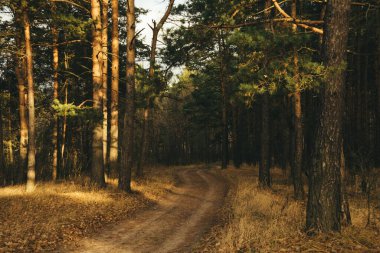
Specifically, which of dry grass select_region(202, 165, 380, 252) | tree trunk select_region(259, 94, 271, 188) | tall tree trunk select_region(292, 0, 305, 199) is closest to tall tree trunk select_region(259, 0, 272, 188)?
tree trunk select_region(259, 94, 271, 188)

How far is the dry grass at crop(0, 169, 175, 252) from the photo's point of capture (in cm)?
762

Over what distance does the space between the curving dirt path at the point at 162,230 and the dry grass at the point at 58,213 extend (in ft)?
1.87

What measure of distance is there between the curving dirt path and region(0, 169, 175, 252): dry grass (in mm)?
569

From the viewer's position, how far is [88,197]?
11797 mm

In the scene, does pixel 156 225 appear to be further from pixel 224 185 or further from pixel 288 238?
pixel 224 185

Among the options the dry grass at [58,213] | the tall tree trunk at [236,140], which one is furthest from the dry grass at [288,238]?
the tall tree trunk at [236,140]

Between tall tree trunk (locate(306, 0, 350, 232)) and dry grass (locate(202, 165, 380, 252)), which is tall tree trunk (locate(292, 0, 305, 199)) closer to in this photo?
dry grass (locate(202, 165, 380, 252))

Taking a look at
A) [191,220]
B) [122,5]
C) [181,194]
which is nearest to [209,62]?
[122,5]

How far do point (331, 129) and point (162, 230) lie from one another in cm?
545

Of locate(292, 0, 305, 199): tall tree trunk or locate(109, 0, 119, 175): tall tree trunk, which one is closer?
locate(292, 0, 305, 199): tall tree trunk

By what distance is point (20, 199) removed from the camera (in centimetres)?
1072

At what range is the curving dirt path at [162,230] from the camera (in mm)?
7734

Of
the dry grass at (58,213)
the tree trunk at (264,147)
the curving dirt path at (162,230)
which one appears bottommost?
the curving dirt path at (162,230)

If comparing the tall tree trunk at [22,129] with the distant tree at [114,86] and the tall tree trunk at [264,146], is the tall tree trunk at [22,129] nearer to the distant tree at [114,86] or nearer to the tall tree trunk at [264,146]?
the distant tree at [114,86]
